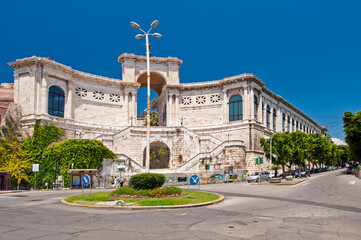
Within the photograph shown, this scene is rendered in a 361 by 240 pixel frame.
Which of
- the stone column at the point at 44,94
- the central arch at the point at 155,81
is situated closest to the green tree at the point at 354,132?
the central arch at the point at 155,81

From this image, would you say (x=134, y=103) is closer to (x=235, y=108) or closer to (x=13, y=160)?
(x=235, y=108)

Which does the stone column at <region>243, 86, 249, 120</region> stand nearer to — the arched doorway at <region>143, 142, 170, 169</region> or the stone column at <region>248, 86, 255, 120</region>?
the stone column at <region>248, 86, 255, 120</region>

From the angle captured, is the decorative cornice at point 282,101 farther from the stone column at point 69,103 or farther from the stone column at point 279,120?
the stone column at point 69,103

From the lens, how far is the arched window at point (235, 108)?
2156 inches

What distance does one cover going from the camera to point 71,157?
3484cm

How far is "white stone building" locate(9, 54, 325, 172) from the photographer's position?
44875mm

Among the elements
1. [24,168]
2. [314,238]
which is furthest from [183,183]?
[314,238]

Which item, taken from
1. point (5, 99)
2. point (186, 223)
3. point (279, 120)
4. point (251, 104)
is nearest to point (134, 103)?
point (5, 99)

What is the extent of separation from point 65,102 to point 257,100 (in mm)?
33311

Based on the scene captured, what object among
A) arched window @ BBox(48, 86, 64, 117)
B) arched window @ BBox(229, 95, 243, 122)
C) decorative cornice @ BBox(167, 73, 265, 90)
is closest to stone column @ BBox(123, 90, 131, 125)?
decorative cornice @ BBox(167, 73, 265, 90)

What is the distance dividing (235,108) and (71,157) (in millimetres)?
31127

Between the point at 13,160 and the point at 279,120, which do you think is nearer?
the point at 13,160

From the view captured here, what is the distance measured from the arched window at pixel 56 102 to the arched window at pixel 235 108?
29.1 m

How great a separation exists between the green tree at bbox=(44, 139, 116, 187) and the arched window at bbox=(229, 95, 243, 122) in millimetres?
27311
